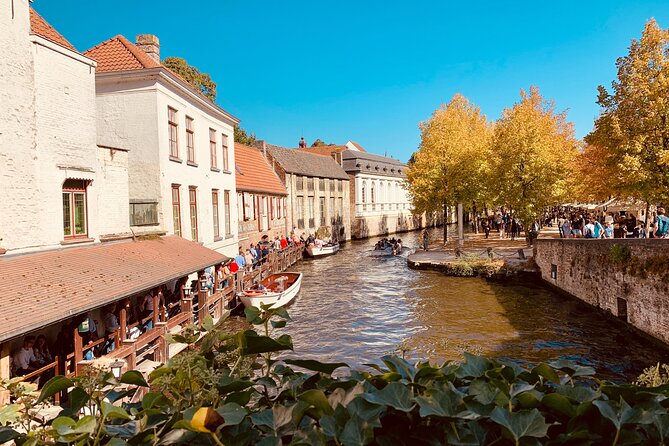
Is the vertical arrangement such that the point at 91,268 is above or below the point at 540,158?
below

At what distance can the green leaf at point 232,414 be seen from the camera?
1391 millimetres

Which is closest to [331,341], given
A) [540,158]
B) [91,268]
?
[91,268]

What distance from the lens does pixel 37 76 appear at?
37.6 feet

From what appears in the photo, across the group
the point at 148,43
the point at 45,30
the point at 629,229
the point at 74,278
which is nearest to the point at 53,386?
the point at 74,278

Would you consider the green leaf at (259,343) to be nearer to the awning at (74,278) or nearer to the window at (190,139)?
the awning at (74,278)

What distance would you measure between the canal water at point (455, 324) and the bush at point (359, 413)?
812 centimetres

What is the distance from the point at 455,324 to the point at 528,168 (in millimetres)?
15420

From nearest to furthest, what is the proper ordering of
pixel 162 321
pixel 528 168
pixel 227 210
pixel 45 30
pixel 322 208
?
1. pixel 45 30
2. pixel 162 321
3. pixel 227 210
4. pixel 528 168
5. pixel 322 208

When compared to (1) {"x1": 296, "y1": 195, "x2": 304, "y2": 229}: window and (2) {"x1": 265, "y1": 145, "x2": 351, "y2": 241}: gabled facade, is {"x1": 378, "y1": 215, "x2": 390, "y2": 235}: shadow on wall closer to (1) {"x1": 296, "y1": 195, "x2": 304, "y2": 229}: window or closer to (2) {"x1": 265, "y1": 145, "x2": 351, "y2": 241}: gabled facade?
(2) {"x1": 265, "y1": 145, "x2": 351, "y2": 241}: gabled facade

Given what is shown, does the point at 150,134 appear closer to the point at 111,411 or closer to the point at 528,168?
the point at 111,411

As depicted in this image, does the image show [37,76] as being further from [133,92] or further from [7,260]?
[133,92]

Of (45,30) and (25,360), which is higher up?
(45,30)

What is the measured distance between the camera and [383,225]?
6188 cm

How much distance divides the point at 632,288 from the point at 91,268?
49.2ft
